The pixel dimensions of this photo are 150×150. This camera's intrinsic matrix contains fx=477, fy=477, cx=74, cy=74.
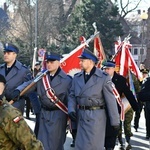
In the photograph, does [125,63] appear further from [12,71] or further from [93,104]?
[93,104]

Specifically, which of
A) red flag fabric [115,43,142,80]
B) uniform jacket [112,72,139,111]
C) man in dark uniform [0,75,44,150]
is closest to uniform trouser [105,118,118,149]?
uniform jacket [112,72,139,111]

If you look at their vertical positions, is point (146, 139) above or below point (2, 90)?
below

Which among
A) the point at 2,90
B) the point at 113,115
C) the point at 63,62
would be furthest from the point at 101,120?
the point at 2,90

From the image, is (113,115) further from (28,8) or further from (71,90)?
(28,8)

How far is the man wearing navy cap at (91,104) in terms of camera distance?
6855 mm

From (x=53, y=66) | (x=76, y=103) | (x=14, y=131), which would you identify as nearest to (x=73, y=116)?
(x=76, y=103)

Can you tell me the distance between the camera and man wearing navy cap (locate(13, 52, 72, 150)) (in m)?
7.18

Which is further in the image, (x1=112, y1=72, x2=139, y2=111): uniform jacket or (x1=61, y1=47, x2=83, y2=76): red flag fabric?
(x1=61, y1=47, x2=83, y2=76): red flag fabric

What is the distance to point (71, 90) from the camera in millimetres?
7113

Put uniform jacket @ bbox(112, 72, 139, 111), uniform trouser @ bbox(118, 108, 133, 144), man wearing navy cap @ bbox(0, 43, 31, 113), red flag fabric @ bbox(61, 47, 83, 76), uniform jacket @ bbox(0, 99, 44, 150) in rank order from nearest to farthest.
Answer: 1. uniform jacket @ bbox(0, 99, 44, 150)
2. man wearing navy cap @ bbox(0, 43, 31, 113)
3. uniform jacket @ bbox(112, 72, 139, 111)
4. red flag fabric @ bbox(61, 47, 83, 76)
5. uniform trouser @ bbox(118, 108, 133, 144)

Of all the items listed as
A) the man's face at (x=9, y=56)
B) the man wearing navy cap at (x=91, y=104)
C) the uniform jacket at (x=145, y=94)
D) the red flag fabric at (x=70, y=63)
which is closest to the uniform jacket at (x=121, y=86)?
the uniform jacket at (x=145, y=94)

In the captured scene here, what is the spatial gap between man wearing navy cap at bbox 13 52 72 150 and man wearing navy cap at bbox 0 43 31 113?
53 centimetres

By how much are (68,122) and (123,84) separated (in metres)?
1.48

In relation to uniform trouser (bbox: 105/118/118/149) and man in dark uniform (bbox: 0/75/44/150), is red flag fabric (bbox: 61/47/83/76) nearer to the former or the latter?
uniform trouser (bbox: 105/118/118/149)
